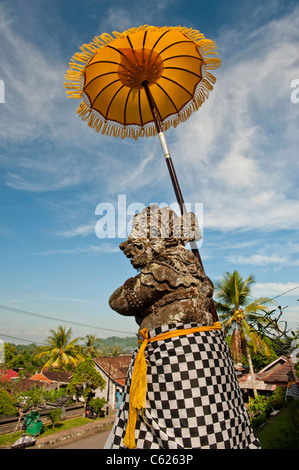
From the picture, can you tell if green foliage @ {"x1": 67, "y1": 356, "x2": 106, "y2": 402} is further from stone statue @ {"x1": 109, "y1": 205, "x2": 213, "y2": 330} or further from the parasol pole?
the parasol pole

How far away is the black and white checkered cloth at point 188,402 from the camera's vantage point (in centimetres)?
180

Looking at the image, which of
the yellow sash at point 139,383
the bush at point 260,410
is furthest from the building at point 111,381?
the yellow sash at point 139,383

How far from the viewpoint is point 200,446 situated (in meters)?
1.75

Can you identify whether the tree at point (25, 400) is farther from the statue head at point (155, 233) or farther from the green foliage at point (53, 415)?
the statue head at point (155, 233)

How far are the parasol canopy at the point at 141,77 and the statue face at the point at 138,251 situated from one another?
1.78 m

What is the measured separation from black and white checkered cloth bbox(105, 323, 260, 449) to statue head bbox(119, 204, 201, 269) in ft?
2.41

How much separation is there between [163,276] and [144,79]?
2.30 metres

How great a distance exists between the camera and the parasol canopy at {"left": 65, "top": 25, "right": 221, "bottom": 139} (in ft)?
9.27

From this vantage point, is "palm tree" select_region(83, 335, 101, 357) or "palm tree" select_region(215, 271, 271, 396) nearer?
"palm tree" select_region(215, 271, 271, 396)

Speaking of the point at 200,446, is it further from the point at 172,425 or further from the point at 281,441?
the point at 281,441

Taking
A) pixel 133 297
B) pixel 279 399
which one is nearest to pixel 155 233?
pixel 133 297

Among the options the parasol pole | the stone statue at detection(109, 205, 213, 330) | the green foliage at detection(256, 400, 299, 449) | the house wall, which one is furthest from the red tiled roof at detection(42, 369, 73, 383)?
the parasol pole

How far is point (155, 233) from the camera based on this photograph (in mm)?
2635
